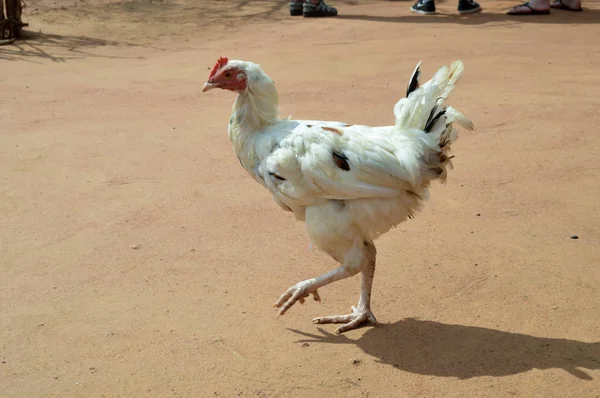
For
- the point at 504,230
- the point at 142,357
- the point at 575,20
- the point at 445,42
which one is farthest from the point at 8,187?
the point at 575,20

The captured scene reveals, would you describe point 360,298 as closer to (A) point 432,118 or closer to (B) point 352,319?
(B) point 352,319

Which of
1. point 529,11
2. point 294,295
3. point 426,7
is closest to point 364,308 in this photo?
point 294,295

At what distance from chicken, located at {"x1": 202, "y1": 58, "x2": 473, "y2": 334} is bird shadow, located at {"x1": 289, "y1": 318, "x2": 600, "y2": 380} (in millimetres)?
253

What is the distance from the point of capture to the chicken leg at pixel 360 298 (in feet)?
14.1

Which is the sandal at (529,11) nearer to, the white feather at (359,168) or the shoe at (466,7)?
the shoe at (466,7)

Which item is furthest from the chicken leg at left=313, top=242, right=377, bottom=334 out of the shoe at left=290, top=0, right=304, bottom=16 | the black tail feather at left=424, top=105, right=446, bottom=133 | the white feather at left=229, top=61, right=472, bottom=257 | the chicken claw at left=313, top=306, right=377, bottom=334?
the shoe at left=290, top=0, right=304, bottom=16

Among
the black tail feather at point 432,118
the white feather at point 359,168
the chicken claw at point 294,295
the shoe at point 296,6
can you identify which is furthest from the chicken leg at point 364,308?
the shoe at point 296,6

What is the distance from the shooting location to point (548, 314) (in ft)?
14.8

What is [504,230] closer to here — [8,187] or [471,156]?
[471,156]

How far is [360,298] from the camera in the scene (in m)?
4.59

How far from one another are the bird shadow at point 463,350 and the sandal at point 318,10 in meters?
10.2

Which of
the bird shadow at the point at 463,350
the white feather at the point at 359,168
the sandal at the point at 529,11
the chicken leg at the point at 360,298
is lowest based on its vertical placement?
the bird shadow at the point at 463,350

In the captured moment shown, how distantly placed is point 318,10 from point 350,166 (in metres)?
10.2

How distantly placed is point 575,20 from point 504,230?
27.9 ft
